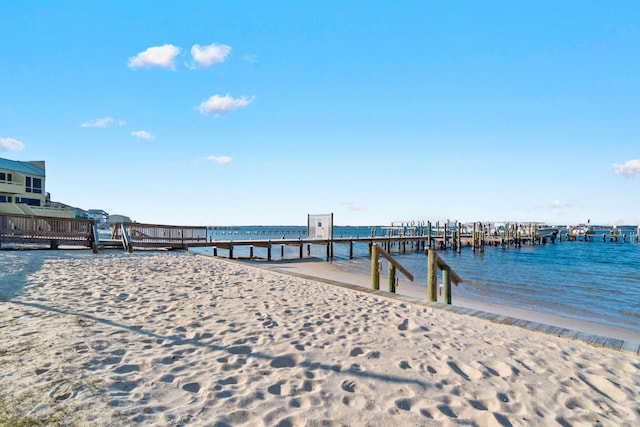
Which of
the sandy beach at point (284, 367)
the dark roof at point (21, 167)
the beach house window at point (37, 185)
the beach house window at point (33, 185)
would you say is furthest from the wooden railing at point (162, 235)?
the beach house window at point (37, 185)

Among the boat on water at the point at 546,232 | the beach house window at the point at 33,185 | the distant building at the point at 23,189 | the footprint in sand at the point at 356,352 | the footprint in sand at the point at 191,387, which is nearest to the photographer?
the footprint in sand at the point at 191,387

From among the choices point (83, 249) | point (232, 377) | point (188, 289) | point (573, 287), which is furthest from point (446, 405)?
point (83, 249)

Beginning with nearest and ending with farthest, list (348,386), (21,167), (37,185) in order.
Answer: (348,386) < (21,167) < (37,185)

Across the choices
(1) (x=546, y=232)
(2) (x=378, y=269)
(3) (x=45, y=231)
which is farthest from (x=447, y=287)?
(1) (x=546, y=232)

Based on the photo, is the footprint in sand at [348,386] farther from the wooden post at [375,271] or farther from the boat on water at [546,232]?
the boat on water at [546,232]

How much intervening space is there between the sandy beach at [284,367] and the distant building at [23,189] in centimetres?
2851

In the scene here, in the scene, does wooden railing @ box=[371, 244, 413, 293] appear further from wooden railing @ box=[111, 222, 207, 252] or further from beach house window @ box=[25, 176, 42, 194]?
beach house window @ box=[25, 176, 42, 194]

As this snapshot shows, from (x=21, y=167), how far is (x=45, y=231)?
22.7m

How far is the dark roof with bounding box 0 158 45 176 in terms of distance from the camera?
3162cm

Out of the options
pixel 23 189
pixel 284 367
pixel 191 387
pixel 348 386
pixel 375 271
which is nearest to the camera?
pixel 191 387

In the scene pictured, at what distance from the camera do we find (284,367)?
4004 millimetres

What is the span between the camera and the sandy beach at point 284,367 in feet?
10.1

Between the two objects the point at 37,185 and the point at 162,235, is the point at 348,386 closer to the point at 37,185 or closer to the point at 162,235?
the point at 162,235

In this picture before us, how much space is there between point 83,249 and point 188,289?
11.5 m
